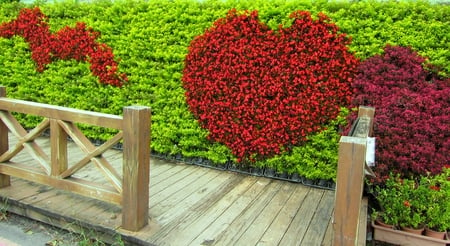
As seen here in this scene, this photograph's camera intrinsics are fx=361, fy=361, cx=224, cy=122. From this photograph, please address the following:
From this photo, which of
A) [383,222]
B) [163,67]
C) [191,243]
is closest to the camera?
[191,243]

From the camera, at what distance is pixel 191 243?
106 inches

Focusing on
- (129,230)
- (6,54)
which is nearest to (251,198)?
(129,230)

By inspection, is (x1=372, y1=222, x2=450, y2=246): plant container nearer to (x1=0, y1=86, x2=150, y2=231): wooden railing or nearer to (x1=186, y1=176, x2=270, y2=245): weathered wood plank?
(x1=186, y1=176, x2=270, y2=245): weathered wood plank

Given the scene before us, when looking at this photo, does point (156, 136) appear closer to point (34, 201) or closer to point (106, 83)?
point (106, 83)

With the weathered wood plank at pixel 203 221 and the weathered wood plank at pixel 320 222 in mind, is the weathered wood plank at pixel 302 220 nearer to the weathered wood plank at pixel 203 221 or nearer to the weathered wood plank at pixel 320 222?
the weathered wood plank at pixel 320 222

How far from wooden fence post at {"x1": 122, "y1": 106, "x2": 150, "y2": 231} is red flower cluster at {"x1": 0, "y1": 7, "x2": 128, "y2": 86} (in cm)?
240

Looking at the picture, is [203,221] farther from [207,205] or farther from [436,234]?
[436,234]

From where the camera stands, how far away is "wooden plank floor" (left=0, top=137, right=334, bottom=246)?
283cm

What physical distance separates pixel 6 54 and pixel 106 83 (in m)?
2.10

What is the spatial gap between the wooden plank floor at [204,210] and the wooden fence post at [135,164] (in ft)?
0.47

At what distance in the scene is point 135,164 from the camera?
2.70 metres

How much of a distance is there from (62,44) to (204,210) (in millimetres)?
3615

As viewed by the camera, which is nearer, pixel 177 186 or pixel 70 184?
pixel 70 184

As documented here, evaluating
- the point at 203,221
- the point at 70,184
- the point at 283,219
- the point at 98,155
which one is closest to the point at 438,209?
the point at 283,219
